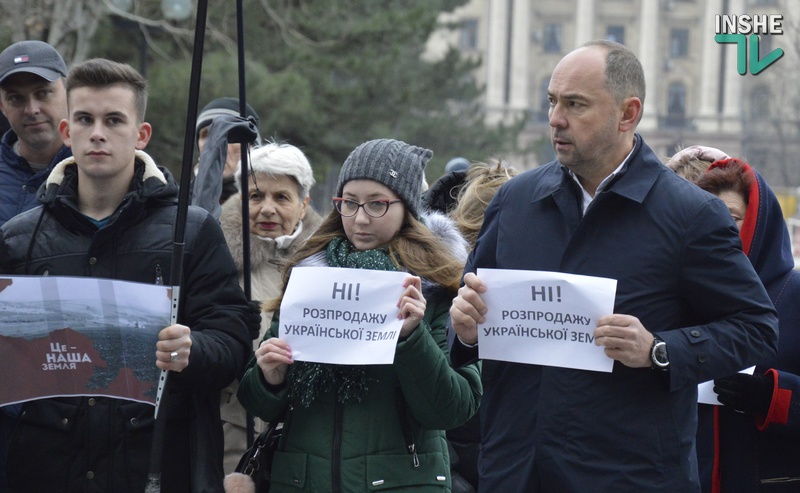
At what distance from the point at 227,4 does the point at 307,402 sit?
15.7 m

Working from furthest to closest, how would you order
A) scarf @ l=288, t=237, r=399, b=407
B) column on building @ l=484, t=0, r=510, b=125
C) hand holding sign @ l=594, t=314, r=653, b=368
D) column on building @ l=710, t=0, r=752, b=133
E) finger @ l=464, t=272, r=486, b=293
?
1. column on building @ l=484, t=0, r=510, b=125
2. column on building @ l=710, t=0, r=752, b=133
3. scarf @ l=288, t=237, r=399, b=407
4. finger @ l=464, t=272, r=486, b=293
5. hand holding sign @ l=594, t=314, r=653, b=368

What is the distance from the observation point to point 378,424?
12.3 ft

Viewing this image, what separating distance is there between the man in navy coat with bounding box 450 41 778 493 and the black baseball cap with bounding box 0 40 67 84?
7.36ft

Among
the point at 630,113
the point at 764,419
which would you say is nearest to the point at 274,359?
the point at 630,113

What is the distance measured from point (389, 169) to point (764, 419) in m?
1.50

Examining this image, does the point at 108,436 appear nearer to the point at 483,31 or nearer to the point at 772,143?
the point at 772,143

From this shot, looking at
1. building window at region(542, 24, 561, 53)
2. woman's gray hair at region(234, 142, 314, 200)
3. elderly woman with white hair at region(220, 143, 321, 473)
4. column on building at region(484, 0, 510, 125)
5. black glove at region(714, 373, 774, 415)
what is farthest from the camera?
building window at region(542, 24, 561, 53)

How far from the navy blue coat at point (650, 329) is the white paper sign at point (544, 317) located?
0.06 metres

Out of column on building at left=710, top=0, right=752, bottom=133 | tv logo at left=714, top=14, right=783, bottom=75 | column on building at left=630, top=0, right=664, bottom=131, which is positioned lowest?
tv logo at left=714, top=14, right=783, bottom=75

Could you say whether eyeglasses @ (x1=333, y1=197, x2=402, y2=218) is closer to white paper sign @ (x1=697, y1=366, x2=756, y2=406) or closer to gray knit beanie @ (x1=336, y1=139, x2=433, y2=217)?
gray knit beanie @ (x1=336, y1=139, x2=433, y2=217)

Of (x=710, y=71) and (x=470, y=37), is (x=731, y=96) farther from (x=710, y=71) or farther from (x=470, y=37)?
(x=470, y=37)

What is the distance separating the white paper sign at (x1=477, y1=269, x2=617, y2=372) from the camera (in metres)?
3.30

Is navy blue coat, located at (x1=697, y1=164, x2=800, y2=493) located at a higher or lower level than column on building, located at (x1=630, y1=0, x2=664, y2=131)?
lower

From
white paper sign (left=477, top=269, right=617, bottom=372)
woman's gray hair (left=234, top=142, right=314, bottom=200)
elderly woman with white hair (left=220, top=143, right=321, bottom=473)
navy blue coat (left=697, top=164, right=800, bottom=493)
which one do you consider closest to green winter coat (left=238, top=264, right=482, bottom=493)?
white paper sign (left=477, top=269, right=617, bottom=372)
